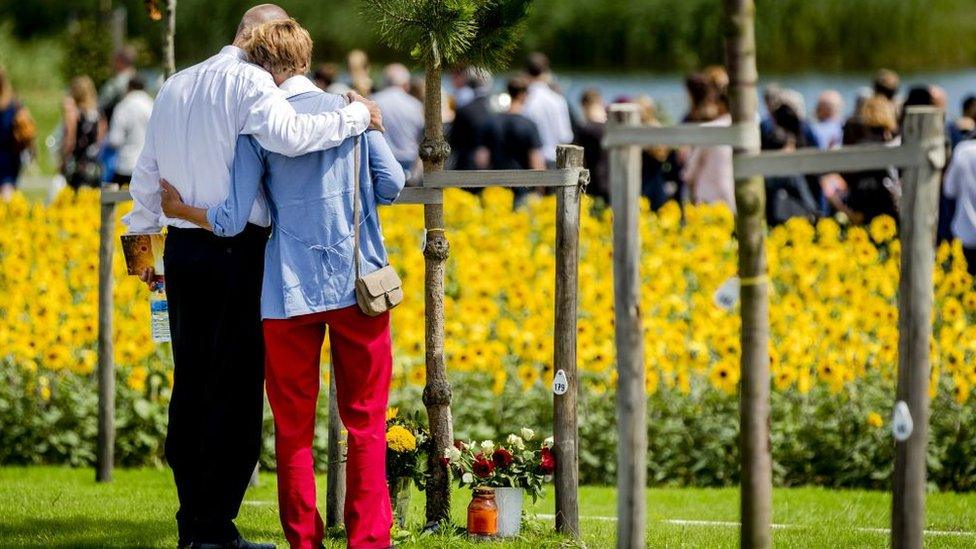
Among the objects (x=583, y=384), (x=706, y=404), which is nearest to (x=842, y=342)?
(x=706, y=404)

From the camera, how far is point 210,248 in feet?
17.5

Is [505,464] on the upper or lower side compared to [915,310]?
lower

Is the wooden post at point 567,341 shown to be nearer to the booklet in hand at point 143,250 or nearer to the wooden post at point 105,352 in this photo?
the booklet in hand at point 143,250

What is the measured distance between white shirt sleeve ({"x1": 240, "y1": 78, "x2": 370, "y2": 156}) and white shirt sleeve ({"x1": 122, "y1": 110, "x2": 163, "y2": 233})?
46 centimetres

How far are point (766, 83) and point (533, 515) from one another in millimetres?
23028

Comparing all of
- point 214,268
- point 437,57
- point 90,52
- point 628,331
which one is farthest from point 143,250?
point 90,52

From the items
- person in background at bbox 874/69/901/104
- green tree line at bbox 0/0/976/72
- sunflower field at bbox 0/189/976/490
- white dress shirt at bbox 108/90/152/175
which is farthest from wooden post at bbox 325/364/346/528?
green tree line at bbox 0/0/976/72

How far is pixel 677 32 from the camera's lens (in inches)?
1443

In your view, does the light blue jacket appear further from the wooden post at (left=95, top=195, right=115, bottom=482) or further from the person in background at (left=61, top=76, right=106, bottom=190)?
the person in background at (left=61, top=76, right=106, bottom=190)

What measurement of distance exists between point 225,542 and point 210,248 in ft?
3.23

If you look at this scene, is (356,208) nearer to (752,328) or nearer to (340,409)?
(340,409)

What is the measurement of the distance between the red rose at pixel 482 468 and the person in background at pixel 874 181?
6.04 meters

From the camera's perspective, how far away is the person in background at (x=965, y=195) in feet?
34.0

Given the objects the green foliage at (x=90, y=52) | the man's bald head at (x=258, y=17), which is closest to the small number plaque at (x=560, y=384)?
the man's bald head at (x=258, y=17)
